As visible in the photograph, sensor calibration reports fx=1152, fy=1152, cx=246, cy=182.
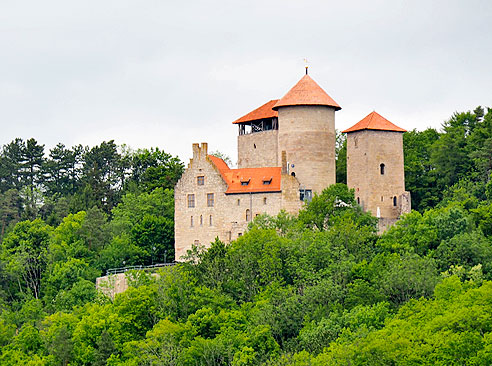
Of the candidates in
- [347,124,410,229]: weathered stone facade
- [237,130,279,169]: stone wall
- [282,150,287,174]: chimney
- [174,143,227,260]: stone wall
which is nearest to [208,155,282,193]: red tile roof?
[174,143,227,260]: stone wall

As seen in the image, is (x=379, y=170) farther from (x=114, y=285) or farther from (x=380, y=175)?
(x=114, y=285)

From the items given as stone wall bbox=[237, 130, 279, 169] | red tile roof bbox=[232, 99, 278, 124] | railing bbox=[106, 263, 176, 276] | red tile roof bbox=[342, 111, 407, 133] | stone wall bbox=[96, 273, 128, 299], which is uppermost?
red tile roof bbox=[232, 99, 278, 124]

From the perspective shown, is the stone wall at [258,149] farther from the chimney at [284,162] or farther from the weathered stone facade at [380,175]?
the weathered stone facade at [380,175]

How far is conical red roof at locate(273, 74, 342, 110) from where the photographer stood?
72500mm

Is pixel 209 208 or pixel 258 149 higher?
pixel 258 149

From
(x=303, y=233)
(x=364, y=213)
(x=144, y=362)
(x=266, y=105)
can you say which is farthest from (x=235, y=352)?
(x=266, y=105)

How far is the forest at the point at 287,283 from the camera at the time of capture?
57.3 m

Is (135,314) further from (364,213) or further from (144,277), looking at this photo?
(364,213)

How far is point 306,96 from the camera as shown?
7294 cm

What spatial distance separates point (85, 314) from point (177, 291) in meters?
6.17

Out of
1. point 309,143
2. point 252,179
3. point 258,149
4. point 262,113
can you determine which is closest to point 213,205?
point 252,179

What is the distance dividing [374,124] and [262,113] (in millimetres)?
7771

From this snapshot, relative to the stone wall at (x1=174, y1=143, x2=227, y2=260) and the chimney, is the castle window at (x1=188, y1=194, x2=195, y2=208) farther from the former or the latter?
the chimney

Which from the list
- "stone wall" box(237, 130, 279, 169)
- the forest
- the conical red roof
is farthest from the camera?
"stone wall" box(237, 130, 279, 169)
